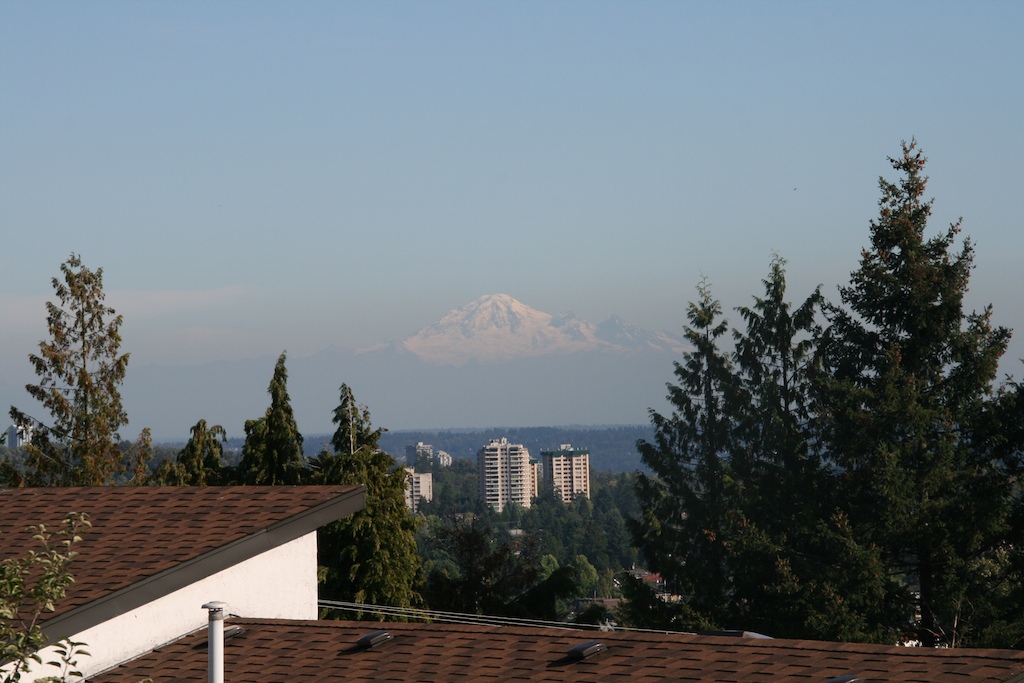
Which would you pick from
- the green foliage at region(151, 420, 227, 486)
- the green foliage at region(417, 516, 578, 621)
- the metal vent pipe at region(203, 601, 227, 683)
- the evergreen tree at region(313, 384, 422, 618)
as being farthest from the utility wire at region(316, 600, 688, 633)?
the green foliage at region(151, 420, 227, 486)

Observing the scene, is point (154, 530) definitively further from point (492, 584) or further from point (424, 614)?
point (492, 584)

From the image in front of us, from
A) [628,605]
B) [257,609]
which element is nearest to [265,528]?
[257,609]

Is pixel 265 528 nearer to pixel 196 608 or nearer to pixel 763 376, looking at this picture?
pixel 196 608

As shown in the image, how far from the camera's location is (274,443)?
34594 mm

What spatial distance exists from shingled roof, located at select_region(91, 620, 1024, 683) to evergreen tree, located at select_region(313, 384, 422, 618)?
16.3 m

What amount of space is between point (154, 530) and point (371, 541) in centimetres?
1576

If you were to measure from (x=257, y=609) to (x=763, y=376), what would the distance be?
36.8 m

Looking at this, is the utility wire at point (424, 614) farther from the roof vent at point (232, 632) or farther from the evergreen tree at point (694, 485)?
the evergreen tree at point (694, 485)

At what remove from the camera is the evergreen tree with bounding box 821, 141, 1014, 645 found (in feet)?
112

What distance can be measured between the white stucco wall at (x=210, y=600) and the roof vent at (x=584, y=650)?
4001mm

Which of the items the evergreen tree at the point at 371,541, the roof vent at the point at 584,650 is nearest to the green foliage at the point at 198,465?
the evergreen tree at the point at 371,541

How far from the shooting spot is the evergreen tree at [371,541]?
1133 inches

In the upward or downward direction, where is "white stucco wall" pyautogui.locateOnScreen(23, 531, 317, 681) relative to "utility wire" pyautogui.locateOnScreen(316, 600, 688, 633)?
upward

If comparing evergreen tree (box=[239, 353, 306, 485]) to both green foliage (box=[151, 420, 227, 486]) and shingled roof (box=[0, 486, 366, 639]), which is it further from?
shingled roof (box=[0, 486, 366, 639])
